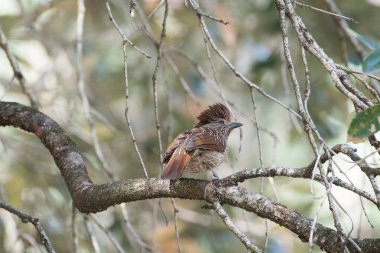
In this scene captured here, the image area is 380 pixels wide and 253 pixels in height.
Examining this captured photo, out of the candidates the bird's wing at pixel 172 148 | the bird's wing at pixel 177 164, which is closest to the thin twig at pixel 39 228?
the bird's wing at pixel 177 164

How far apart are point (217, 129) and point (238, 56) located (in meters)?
3.44

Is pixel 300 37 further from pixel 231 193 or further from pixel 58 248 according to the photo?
pixel 58 248

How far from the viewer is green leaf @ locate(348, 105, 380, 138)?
2.37 metres

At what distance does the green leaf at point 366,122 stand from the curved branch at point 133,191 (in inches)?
13.6

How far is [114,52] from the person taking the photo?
7898 millimetres

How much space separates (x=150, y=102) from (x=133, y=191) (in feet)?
14.1

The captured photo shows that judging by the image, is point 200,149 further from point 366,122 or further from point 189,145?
point 366,122

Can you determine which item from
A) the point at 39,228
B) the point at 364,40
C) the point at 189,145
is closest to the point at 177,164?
the point at 189,145

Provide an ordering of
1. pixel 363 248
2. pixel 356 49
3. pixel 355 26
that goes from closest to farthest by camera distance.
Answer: pixel 363 248 → pixel 356 49 → pixel 355 26

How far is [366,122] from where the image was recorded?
238 centimetres

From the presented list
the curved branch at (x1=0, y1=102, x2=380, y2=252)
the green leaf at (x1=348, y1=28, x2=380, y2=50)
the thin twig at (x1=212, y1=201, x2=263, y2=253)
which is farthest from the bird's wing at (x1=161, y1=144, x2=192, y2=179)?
the green leaf at (x1=348, y1=28, x2=380, y2=50)

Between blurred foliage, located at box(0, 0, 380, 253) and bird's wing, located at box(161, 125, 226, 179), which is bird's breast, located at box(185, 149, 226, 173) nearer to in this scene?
bird's wing, located at box(161, 125, 226, 179)

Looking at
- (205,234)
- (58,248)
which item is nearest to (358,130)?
(58,248)

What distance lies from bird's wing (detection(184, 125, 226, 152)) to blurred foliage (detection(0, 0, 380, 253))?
4.12 feet
